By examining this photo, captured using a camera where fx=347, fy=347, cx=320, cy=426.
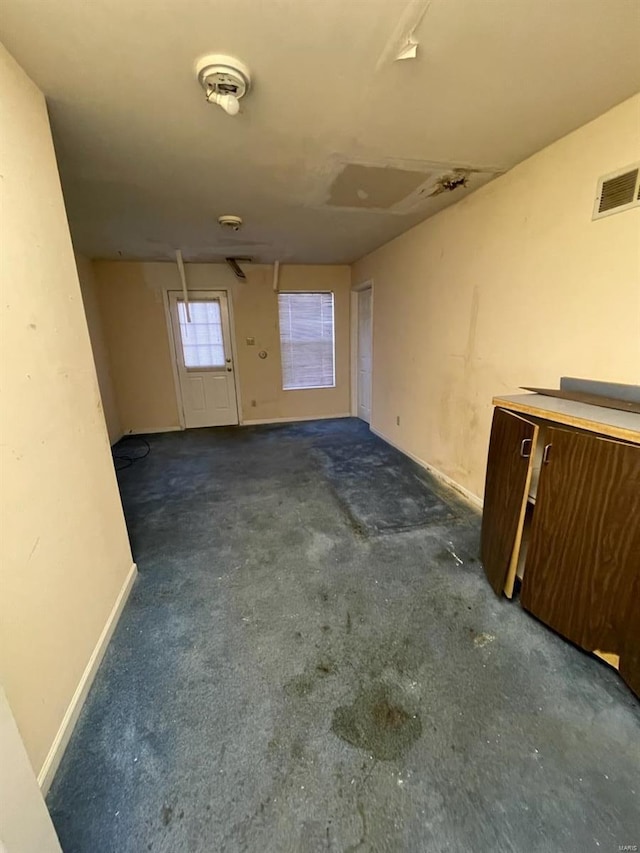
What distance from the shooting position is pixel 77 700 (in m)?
1.30

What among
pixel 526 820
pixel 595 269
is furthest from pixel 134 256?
pixel 526 820

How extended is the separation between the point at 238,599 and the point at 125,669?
21.8 inches

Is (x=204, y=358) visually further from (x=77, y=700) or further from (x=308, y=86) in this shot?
(x=77, y=700)

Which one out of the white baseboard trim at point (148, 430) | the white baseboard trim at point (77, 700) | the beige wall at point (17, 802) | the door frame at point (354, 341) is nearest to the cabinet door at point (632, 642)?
the beige wall at point (17, 802)

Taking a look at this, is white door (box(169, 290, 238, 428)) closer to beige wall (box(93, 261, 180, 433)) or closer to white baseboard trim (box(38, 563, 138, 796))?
beige wall (box(93, 261, 180, 433))

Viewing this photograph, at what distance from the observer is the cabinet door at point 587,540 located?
1238mm

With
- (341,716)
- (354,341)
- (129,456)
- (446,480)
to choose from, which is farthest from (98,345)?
(341,716)

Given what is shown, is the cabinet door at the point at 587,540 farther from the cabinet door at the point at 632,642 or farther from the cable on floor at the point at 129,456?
the cable on floor at the point at 129,456

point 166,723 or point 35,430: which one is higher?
point 35,430

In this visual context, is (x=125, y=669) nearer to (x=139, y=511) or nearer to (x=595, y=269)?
(x=139, y=511)

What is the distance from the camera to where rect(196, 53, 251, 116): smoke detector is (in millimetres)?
1256

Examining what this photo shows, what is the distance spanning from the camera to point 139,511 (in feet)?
9.07

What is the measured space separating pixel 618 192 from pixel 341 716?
2.54 meters

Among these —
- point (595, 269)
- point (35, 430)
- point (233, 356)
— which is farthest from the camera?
point (233, 356)
